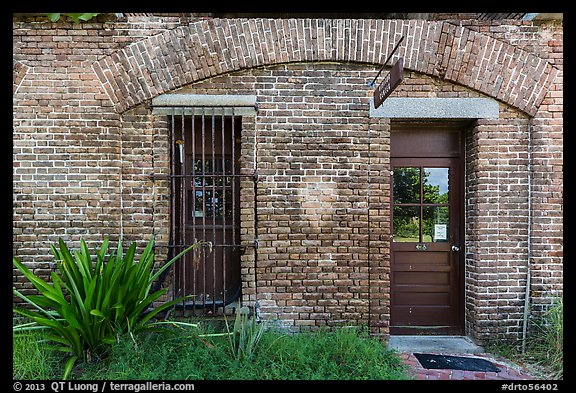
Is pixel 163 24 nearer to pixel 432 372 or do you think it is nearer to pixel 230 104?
pixel 230 104

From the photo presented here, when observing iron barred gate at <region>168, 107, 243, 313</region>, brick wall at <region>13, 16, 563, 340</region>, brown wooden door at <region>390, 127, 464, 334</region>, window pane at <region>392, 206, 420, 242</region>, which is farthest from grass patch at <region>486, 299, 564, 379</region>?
iron barred gate at <region>168, 107, 243, 313</region>

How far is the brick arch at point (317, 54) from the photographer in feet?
15.4

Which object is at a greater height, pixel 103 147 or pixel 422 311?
pixel 103 147

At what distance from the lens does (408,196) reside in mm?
5211

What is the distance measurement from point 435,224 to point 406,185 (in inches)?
25.8

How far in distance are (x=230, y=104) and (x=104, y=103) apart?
153cm

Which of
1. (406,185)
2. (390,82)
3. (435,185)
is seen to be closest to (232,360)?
(406,185)

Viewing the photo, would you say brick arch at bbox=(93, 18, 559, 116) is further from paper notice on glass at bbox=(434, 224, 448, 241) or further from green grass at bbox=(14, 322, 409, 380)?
green grass at bbox=(14, 322, 409, 380)

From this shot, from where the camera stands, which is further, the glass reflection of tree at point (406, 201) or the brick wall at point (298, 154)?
the glass reflection of tree at point (406, 201)

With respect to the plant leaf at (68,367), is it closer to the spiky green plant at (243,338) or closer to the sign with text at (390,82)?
the spiky green plant at (243,338)

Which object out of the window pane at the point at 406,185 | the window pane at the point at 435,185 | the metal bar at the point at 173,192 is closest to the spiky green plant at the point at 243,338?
the metal bar at the point at 173,192

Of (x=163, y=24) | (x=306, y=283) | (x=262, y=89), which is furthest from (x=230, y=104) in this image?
(x=306, y=283)

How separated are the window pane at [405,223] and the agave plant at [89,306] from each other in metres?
3.13

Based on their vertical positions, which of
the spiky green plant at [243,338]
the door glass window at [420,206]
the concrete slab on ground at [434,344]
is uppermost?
the door glass window at [420,206]
